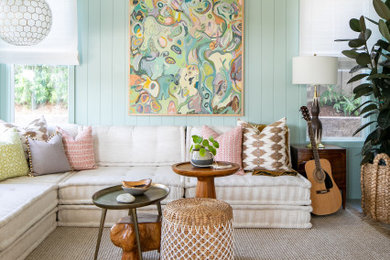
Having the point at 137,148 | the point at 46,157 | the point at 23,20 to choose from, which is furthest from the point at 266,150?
the point at 23,20

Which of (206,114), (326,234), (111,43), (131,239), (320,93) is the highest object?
(111,43)

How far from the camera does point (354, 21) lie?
133 inches

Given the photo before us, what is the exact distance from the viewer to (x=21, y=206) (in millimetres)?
2273

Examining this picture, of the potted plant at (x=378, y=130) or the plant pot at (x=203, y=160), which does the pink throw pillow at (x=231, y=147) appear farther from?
the potted plant at (x=378, y=130)

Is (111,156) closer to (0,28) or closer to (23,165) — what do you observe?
(23,165)

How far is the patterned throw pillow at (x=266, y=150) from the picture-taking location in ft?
10.7

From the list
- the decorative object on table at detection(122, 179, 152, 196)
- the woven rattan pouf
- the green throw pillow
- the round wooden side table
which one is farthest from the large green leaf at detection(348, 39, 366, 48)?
the green throw pillow

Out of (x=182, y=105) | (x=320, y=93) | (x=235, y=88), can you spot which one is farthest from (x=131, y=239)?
(x=320, y=93)

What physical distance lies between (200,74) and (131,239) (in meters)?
2.13

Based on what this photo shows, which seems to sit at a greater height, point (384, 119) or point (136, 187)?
point (384, 119)

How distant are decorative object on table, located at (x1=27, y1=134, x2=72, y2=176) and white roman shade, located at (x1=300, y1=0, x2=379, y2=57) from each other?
2719mm

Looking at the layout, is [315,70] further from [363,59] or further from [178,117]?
[178,117]

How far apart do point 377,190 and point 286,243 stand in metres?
1.13

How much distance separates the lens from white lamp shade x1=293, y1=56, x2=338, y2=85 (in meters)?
3.41
